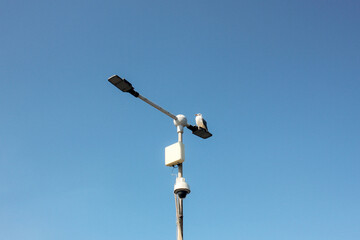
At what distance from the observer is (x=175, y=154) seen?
786 cm

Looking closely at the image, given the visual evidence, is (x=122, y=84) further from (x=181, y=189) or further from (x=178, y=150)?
(x=181, y=189)

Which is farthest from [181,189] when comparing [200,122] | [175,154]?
[200,122]

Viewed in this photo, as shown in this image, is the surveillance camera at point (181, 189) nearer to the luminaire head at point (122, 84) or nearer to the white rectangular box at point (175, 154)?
the white rectangular box at point (175, 154)

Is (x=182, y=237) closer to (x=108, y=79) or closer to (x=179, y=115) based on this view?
(x=179, y=115)

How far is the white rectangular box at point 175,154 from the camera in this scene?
25.5 feet

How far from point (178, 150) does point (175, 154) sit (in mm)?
110

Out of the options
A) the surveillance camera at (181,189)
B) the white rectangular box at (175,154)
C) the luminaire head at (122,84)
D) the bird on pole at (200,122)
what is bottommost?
the surveillance camera at (181,189)

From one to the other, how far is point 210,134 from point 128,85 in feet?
7.73

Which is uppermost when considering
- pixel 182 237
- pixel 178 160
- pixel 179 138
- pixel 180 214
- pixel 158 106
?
pixel 158 106

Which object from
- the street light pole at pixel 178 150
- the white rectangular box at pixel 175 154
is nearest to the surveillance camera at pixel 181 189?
the street light pole at pixel 178 150

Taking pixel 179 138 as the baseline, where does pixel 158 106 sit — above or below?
above

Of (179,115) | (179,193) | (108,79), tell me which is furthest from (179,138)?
(108,79)

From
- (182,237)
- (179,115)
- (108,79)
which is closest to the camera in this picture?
(182,237)

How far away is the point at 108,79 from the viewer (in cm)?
763
